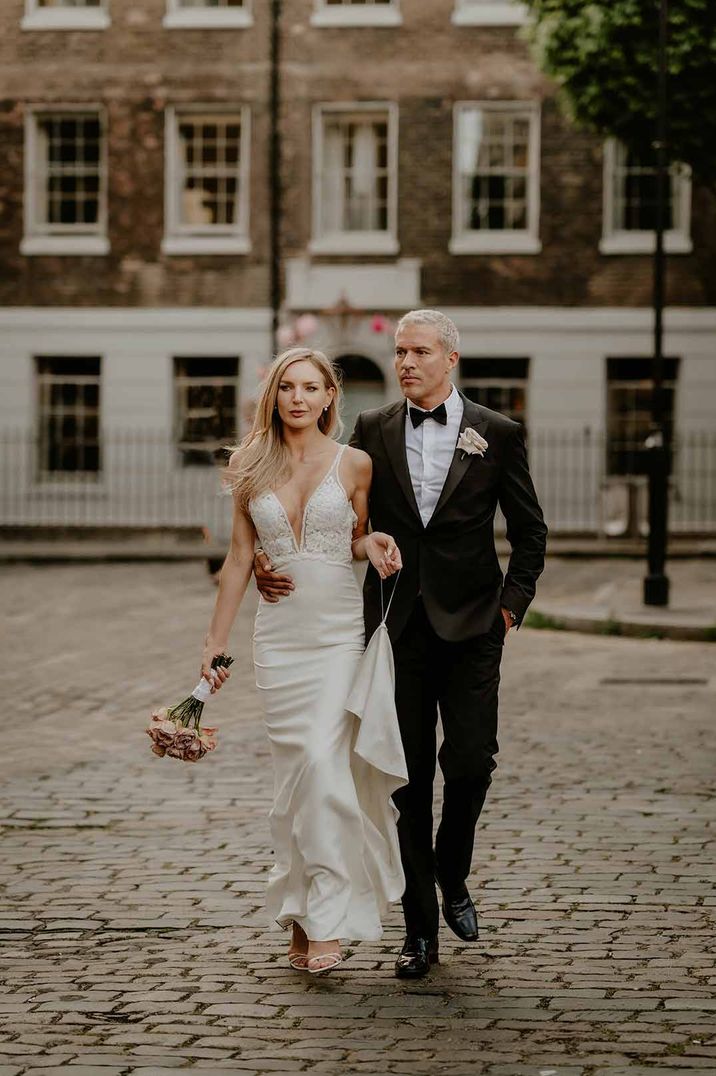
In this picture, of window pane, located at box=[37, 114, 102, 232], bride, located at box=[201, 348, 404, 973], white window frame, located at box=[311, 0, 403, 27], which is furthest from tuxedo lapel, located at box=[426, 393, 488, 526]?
window pane, located at box=[37, 114, 102, 232]

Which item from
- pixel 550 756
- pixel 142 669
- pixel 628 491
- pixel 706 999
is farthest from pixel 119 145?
pixel 706 999

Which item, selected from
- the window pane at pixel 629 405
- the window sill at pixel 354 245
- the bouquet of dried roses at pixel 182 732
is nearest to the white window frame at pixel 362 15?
the window sill at pixel 354 245

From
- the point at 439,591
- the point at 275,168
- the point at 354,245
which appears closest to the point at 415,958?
the point at 439,591

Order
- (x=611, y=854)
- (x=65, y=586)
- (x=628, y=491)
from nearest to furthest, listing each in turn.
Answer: (x=611, y=854) → (x=65, y=586) → (x=628, y=491)

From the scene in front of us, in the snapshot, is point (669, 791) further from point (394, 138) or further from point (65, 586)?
point (394, 138)

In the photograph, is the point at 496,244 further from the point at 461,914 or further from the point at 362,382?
the point at 461,914

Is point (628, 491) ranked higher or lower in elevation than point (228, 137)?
lower

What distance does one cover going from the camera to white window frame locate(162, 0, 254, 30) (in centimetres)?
3011

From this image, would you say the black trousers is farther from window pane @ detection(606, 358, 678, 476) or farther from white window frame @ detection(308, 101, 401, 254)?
white window frame @ detection(308, 101, 401, 254)

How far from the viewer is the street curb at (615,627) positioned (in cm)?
1620

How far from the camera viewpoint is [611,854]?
7492 mm

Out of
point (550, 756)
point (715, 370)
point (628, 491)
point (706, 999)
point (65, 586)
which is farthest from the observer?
point (715, 370)

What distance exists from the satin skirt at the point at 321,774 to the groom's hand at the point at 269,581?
29 millimetres

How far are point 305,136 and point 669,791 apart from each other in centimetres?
2271
